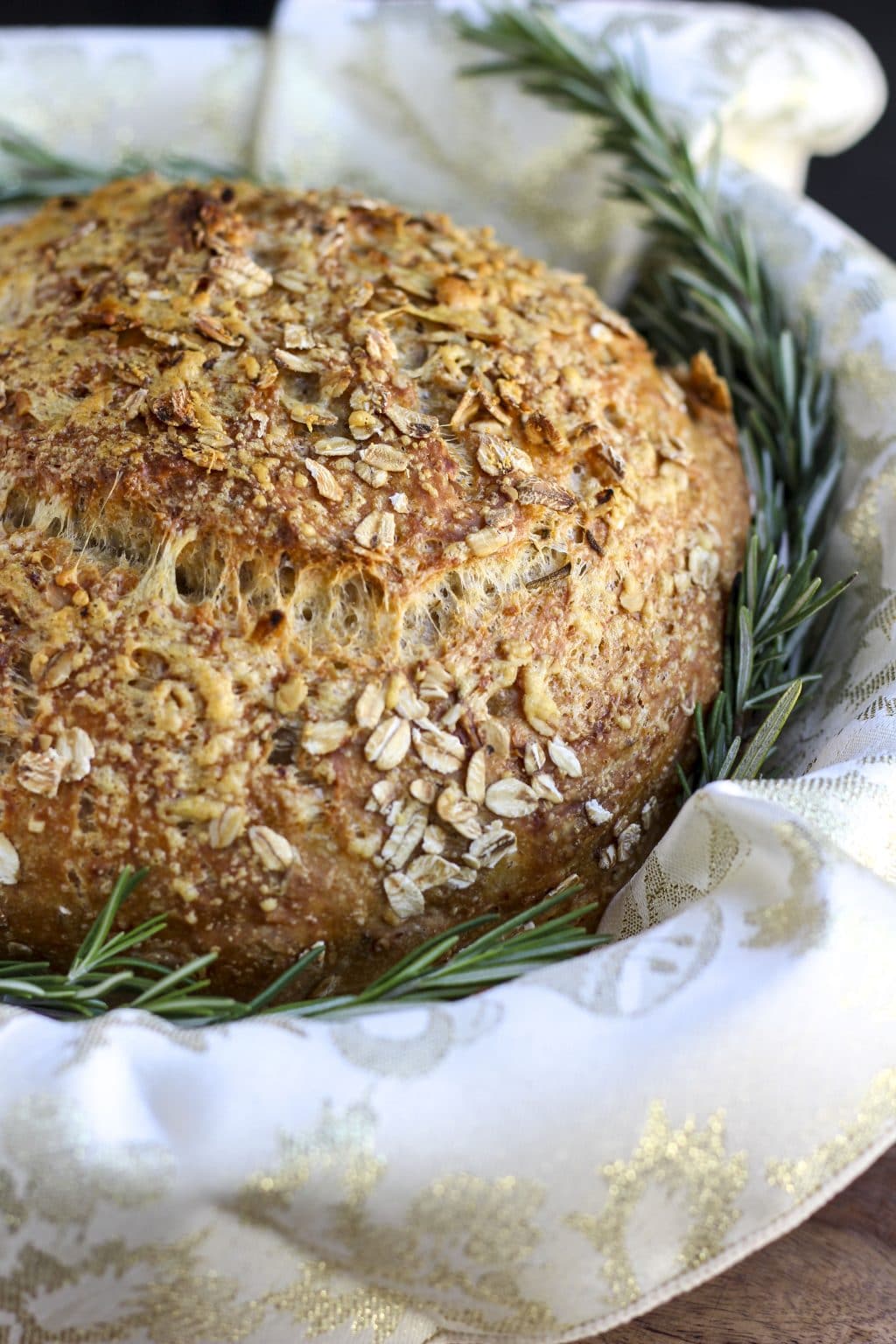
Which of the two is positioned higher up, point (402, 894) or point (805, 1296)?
point (402, 894)

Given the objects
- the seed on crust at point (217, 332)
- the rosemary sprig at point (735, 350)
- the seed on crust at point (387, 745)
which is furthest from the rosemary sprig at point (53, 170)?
the seed on crust at point (387, 745)

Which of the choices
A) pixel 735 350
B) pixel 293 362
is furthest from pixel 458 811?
pixel 735 350

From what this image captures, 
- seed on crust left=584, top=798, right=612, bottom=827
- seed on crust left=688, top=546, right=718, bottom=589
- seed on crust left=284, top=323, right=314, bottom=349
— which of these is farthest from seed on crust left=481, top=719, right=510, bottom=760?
seed on crust left=284, top=323, right=314, bottom=349

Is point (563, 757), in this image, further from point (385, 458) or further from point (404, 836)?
point (385, 458)

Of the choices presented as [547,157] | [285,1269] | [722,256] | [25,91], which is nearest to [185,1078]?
[285,1269]

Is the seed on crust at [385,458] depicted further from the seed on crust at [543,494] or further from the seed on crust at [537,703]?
the seed on crust at [537,703]

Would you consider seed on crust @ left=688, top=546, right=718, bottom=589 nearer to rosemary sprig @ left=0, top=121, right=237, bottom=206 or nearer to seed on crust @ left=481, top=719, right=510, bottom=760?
seed on crust @ left=481, top=719, right=510, bottom=760

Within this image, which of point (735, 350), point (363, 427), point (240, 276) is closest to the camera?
point (363, 427)

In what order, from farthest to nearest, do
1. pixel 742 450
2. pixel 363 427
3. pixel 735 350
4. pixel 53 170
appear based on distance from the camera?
pixel 53 170, pixel 735 350, pixel 742 450, pixel 363 427
